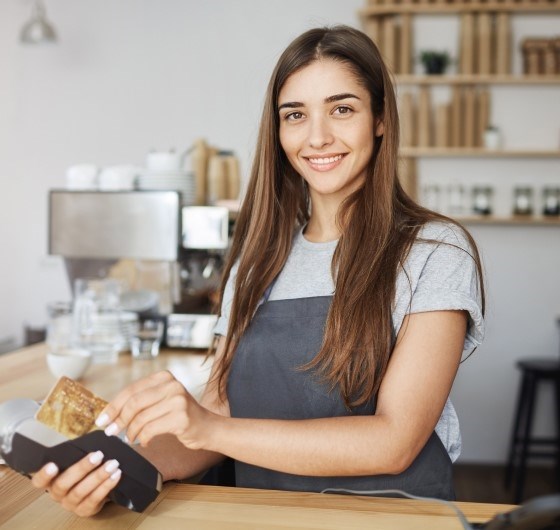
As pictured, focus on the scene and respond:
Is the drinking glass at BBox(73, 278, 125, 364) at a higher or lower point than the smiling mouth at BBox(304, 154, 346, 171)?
lower

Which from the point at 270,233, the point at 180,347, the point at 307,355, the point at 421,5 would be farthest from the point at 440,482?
the point at 421,5

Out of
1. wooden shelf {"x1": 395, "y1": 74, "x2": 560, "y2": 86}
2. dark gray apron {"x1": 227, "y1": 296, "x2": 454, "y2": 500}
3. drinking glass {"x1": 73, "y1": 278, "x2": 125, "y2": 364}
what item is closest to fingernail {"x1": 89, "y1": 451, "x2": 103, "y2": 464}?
dark gray apron {"x1": 227, "y1": 296, "x2": 454, "y2": 500}

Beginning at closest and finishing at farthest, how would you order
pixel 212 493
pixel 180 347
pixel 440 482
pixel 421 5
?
1. pixel 212 493
2. pixel 440 482
3. pixel 180 347
4. pixel 421 5

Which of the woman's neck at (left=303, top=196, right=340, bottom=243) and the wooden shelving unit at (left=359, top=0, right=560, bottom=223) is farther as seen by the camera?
the wooden shelving unit at (left=359, top=0, right=560, bottom=223)

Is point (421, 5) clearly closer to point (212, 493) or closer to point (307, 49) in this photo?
point (307, 49)

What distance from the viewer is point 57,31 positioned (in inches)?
191

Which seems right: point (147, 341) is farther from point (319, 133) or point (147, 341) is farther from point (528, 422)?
point (528, 422)

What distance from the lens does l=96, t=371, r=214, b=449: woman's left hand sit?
1068 mm

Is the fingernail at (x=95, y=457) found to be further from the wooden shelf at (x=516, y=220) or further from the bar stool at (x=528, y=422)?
the wooden shelf at (x=516, y=220)

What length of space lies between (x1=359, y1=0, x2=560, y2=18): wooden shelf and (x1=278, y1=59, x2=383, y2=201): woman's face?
123 inches

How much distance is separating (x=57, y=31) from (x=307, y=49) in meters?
3.81

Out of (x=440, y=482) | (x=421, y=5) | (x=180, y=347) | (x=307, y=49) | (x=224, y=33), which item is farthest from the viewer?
(x=224, y=33)

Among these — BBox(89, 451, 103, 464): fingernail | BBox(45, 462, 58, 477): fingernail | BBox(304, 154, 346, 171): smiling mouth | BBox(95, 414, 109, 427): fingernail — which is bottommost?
BBox(45, 462, 58, 477): fingernail

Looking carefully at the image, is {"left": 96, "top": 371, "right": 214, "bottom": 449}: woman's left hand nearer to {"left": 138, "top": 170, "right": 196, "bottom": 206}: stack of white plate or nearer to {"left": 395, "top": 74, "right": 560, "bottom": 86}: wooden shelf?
{"left": 138, "top": 170, "right": 196, "bottom": 206}: stack of white plate
